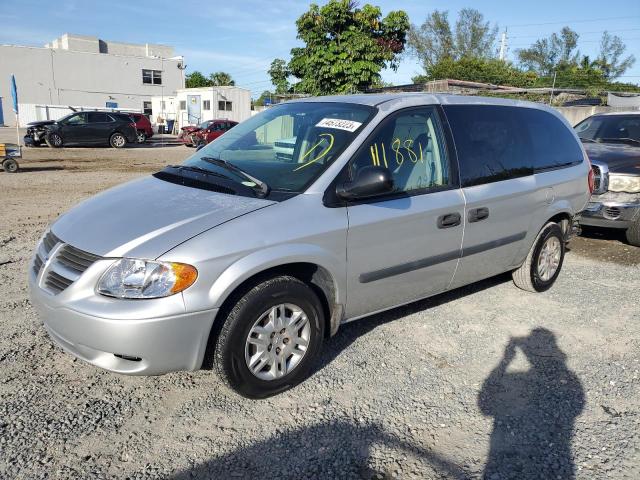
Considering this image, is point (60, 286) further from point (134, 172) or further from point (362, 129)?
point (134, 172)

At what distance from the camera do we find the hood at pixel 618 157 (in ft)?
22.3

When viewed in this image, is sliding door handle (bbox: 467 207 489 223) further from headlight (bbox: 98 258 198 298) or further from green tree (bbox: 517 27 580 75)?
green tree (bbox: 517 27 580 75)

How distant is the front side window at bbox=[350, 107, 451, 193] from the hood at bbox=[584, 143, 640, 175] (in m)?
4.23

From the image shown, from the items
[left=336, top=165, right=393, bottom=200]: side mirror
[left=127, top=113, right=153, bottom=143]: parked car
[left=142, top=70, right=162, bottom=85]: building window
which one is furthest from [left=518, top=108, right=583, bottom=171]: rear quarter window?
[left=142, top=70, right=162, bottom=85]: building window

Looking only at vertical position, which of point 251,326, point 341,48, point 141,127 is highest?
point 341,48

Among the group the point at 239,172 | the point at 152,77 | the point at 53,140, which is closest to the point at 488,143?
the point at 239,172

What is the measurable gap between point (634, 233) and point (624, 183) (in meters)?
0.68

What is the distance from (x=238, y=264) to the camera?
9.11 feet

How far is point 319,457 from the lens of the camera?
8.65ft

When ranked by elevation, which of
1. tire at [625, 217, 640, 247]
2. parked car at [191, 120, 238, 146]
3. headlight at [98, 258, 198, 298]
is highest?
parked car at [191, 120, 238, 146]

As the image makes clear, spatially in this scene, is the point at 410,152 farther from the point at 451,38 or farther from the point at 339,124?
the point at 451,38

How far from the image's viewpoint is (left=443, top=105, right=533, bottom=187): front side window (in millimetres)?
3984

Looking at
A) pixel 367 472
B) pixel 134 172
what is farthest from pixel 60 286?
pixel 134 172

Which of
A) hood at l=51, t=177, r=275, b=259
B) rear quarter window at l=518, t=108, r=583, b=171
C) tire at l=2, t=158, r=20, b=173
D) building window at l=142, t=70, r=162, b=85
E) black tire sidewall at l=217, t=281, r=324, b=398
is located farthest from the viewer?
building window at l=142, t=70, r=162, b=85
